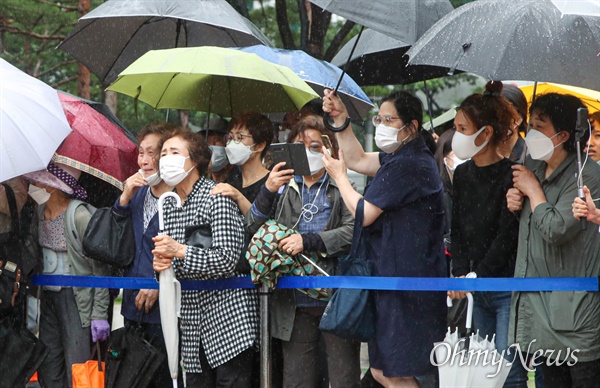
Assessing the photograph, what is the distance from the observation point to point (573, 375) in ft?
17.8

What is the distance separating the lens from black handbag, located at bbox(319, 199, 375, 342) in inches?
222

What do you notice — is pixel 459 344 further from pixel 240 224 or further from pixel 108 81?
pixel 108 81

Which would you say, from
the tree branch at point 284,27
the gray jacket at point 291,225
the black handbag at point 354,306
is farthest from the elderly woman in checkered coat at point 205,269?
the tree branch at point 284,27

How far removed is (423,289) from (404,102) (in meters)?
1.16

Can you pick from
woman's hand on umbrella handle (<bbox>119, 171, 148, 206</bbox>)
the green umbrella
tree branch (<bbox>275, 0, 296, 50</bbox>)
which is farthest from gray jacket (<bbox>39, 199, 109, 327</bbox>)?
tree branch (<bbox>275, 0, 296, 50</bbox>)

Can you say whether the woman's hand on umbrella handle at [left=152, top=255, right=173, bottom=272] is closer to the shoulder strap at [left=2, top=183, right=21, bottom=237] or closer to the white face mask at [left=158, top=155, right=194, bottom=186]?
the white face mask at [left=158, top=155, right=194, bottom=186]

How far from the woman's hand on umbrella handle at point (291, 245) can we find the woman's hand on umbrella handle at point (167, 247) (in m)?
0.62

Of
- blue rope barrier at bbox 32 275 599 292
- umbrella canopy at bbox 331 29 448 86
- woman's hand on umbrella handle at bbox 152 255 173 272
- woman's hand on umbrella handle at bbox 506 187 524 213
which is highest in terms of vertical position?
umbrella canopy at bbox 331 29 448 86

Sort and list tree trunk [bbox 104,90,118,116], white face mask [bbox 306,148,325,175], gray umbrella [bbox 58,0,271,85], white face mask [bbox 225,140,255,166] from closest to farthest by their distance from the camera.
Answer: white face mask [bbox 306,148,325,175] < white face mask [bbox 225,140,255,166] < gray umbrella [bbox 58,0,271,85] < tree trunk [bbox 104,90,118,116]

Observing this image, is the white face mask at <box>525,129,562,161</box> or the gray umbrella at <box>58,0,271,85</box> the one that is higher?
the gray umbrella at <box>58,0,271,85</box>

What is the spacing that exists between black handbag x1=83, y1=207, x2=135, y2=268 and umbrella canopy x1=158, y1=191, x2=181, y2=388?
0.52m

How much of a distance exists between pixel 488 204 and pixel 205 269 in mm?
1817

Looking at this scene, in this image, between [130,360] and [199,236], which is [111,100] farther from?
[199,236]

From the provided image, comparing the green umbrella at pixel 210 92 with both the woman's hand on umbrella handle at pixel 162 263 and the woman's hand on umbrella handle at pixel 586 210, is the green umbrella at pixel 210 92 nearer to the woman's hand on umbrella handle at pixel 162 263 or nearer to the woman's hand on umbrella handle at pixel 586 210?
the woman's hand on umbrella handle at pixel 162 263
